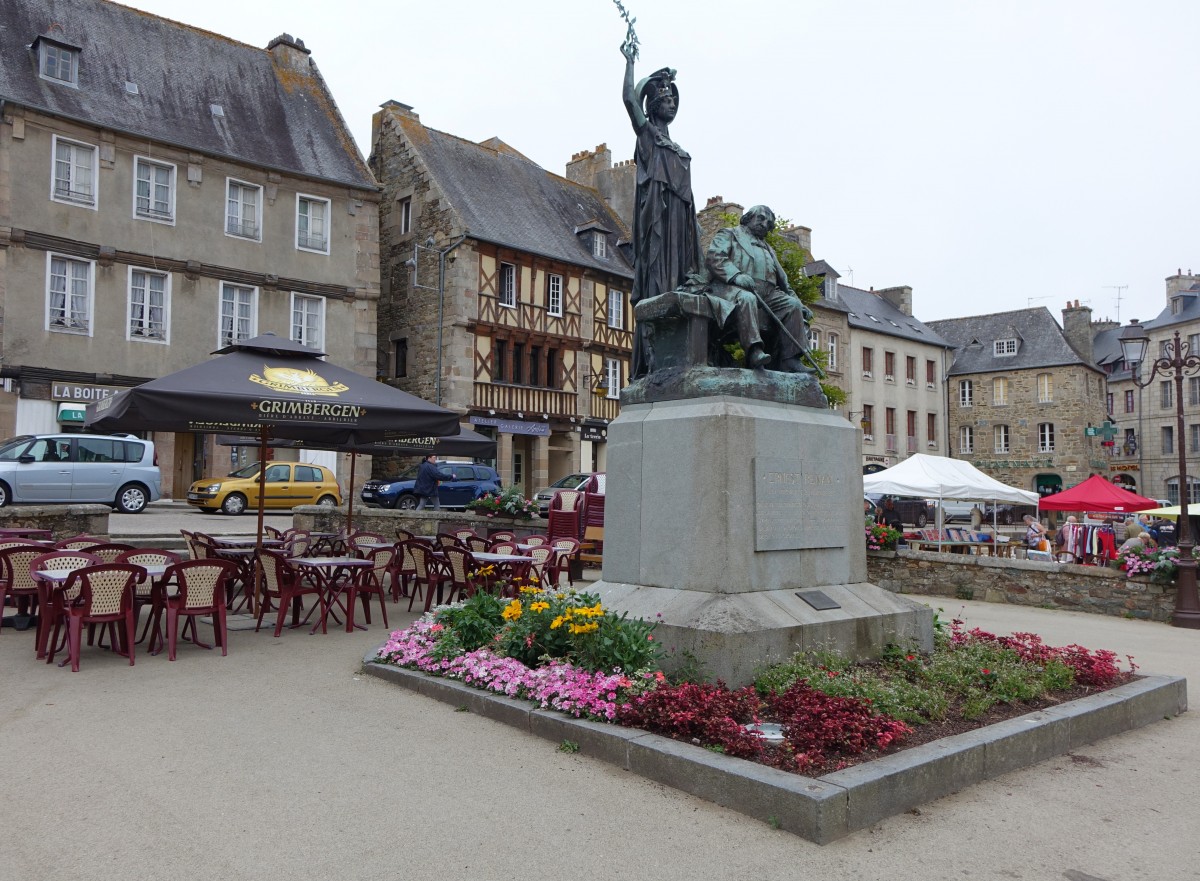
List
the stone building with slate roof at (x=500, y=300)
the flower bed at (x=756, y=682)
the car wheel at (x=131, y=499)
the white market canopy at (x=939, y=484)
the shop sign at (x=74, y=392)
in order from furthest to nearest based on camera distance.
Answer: the stone building with slate roof at (x=500, y=300) → the shop sign at (x=74, y=392) → the car wheel at (x=131, y=499) → the white market canopy at (x=939, y=484) → the flower bed at (x=756, y=682)

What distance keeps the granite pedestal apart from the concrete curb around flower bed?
3.04 feet

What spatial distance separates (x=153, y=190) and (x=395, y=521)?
38.1 ft

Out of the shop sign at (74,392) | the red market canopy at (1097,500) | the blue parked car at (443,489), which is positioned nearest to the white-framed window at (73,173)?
the shop sign at (74,392)

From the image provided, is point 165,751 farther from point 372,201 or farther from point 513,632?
point 372,201

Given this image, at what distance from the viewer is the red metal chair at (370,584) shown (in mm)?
8531

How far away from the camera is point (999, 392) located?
46.1m

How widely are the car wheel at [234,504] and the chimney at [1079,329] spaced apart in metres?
38.9

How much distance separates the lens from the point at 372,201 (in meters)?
26.9

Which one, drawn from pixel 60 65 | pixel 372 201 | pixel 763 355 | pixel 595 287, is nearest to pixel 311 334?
pixel 372 201

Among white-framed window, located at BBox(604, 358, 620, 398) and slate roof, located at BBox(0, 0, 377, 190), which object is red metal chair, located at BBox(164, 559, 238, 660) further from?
white-framed window, located at BBox(604, 358, 620, 398)

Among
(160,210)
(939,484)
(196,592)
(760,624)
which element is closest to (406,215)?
(160,210)

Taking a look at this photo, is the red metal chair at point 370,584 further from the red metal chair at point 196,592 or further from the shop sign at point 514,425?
the shop sign at point 514,425

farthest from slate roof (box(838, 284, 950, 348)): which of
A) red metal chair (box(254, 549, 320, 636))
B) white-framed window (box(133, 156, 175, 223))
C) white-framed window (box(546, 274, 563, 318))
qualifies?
red metal chair (box(254, 549, 320, 636))

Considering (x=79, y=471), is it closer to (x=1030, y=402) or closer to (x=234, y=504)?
(x=234, y=504)
